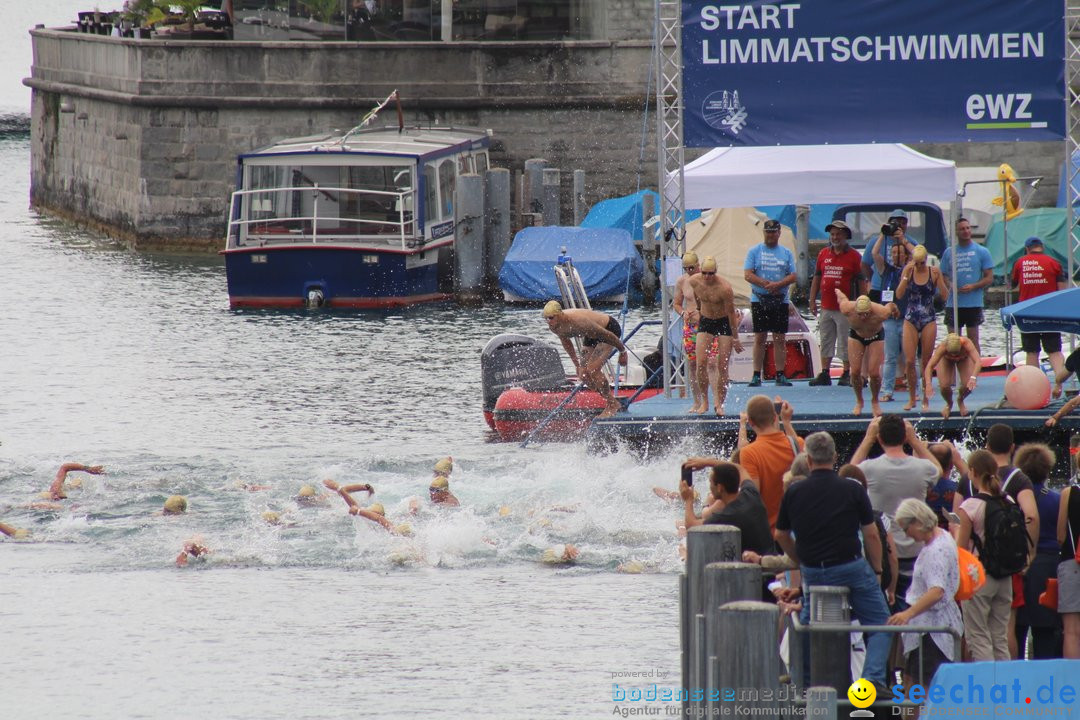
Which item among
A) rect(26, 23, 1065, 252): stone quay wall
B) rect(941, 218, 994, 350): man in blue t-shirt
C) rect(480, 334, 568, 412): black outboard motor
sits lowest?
rect(480, 334, 568, 412): black outboard motor

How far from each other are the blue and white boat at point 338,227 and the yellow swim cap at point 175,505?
14.5 metres

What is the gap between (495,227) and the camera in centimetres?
3159

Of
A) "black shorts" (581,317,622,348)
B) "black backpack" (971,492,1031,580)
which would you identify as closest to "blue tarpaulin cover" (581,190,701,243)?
"black shorts" (581,317,622,348)

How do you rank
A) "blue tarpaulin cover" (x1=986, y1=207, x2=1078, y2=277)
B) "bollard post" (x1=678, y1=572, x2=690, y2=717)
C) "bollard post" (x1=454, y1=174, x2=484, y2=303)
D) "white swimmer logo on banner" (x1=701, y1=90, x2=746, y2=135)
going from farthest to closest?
1. "bollard post" (x1=454, y1=174, x2=484, y2=303)
2. "blue tarpaulin cover" (x1=986, y1=207, x2=1078, y2=277)
3. "white swimmer logo on banner" (x1=701, y1=90, x2=746, y2=135)
4. "bollard post" (x1=678, y1=572, x2=690, y2=717)

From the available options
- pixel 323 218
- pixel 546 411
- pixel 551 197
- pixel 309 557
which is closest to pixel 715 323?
pixel 546 411

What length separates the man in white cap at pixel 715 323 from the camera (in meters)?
16.0

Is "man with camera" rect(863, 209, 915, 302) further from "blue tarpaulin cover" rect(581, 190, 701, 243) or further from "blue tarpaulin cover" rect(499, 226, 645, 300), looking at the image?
"blue tarpaulin cover" rect(581, 190, 701, 243)

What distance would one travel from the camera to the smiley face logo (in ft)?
24.7

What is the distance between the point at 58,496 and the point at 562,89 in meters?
22.0

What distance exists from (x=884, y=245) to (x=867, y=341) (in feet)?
4.60

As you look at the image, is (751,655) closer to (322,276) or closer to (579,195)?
(322,276)

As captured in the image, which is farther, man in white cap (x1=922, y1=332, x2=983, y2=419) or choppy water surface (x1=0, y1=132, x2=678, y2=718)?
man in white cap (x1=922, y1=332, x2=983, y2=419)

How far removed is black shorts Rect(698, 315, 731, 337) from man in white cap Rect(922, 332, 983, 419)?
192cm

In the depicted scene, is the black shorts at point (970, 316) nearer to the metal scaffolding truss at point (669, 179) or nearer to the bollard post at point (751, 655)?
A: the metal scaffolding truss at point (669, 179)
